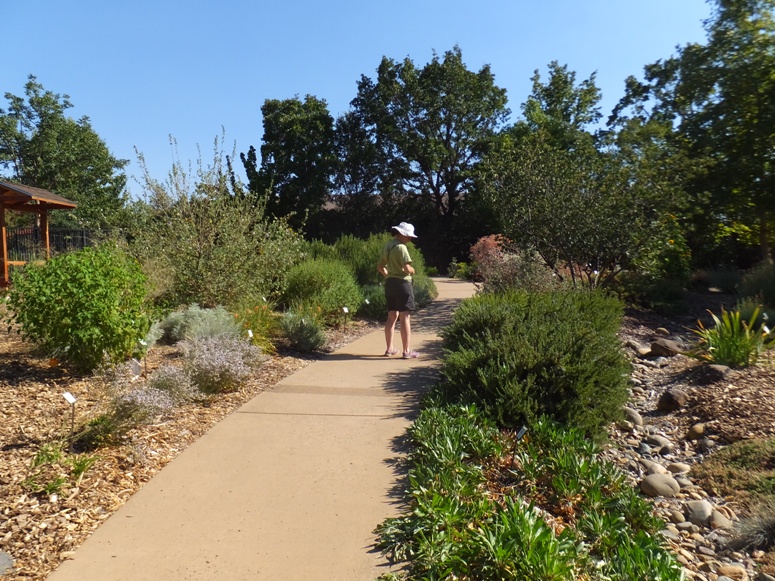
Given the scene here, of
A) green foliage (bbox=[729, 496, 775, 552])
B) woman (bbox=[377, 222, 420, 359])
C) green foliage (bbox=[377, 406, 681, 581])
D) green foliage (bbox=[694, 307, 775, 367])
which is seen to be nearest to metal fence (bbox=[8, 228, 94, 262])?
woman (bbox=[377, 222, 420, 359])

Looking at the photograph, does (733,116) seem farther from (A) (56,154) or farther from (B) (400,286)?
(A) (56,154)

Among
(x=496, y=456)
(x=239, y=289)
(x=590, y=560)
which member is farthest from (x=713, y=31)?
(x=590, y=560)

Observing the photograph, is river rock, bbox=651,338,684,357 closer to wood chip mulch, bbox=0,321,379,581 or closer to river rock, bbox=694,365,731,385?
river rock, bbox=694,365,731,385

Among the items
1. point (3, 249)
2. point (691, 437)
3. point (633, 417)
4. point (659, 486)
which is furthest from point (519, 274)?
point (3, 249)

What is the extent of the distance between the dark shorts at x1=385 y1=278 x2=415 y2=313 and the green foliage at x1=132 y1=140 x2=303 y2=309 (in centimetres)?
244

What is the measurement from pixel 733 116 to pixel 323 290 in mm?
9123

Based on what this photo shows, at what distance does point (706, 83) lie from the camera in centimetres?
1446

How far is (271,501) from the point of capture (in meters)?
4.39

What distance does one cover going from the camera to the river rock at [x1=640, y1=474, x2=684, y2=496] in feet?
16.5

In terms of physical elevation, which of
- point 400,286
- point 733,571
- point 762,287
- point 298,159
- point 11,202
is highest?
point 298,159

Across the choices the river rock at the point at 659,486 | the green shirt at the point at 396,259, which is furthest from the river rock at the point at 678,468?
the green shirt at the point at 396,259

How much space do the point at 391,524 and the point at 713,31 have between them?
14088mm

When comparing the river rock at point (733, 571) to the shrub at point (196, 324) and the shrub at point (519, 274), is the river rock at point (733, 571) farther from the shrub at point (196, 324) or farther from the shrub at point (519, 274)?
the shrub at point (519, 274)

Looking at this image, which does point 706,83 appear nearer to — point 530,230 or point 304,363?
point 530,230
